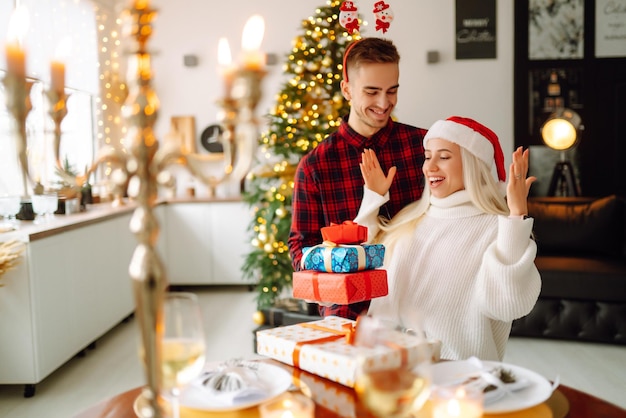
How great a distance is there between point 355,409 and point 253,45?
78cm

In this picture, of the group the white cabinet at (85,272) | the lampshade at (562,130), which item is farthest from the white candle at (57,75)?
the lampshade at (562,130)

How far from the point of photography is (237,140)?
90cm

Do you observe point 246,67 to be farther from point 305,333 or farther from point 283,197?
point 283,197

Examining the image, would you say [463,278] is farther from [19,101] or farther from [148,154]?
[19,101]

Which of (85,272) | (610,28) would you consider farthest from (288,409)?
(610,28)

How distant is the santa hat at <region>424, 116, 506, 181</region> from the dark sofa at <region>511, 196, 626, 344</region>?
246cm

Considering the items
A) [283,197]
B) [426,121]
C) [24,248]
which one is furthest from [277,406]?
[426,121]

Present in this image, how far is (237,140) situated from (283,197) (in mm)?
3628

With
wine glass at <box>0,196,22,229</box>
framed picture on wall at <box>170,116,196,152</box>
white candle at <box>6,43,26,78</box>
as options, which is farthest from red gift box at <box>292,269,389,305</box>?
framed picture on wall at <box>170,116,196,152</box>

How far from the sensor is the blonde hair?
6.47 feet

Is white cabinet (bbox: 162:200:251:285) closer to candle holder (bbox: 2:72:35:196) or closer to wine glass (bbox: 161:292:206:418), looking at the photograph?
wine glass (bbox: 161:292:206:418)

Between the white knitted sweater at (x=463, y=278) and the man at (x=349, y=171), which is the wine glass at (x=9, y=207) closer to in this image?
the man at (x=349, y=171)

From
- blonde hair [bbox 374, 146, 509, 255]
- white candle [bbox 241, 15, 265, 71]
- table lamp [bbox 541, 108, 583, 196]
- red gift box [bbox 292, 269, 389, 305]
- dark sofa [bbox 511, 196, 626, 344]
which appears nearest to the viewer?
white candle [bbox 241, 15, 265, 71]

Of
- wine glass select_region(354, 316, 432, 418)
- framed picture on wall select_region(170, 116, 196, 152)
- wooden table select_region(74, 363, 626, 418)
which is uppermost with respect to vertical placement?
framed picture on wall select_region(170, 116, 196, 152)
